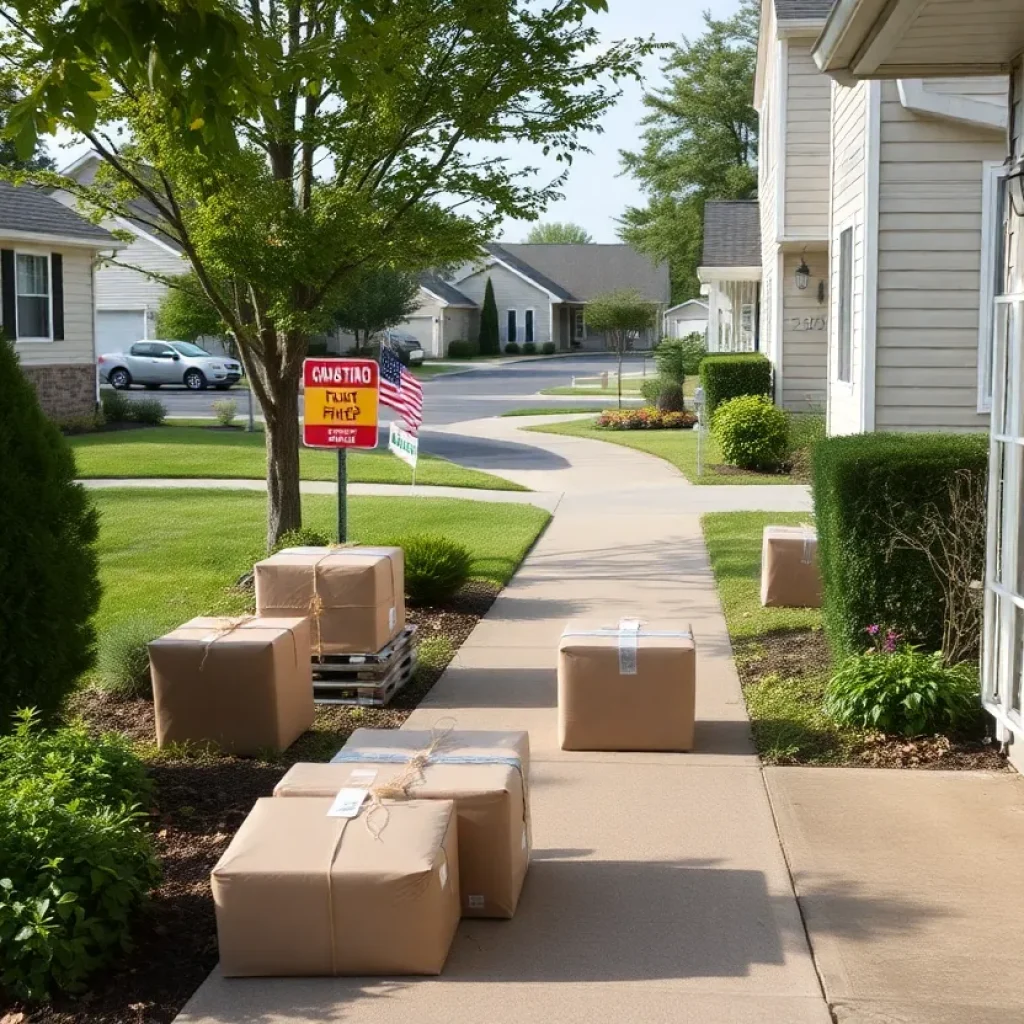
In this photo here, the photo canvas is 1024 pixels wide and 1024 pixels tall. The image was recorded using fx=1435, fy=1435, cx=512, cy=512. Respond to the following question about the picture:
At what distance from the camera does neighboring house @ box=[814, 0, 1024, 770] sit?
6.29 metres

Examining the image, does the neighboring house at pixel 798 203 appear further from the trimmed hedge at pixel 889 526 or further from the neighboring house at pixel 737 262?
the trimmed hedge at pixel 889 526

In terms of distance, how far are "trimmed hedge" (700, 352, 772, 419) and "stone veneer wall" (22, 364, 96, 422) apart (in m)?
11.2

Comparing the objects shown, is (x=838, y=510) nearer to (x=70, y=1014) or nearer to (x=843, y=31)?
(x=843, y=31)

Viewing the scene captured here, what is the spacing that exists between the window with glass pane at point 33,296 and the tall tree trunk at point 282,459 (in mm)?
14994

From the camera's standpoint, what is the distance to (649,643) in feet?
23.1

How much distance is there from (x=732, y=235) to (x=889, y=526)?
78.6 ft

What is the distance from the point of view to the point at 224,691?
23.2 feet

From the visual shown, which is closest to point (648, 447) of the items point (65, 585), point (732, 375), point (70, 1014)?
point (732, 375)

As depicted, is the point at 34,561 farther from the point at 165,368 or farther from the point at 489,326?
the point at 489,326

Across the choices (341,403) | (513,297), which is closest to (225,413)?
(341,403)

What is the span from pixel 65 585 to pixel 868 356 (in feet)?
24.1

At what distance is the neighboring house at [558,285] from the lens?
243 feet

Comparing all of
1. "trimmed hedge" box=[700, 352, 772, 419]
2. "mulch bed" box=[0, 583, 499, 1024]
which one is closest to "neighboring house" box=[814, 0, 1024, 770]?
"mulch bed" box=[0, 583, 499, 1024]

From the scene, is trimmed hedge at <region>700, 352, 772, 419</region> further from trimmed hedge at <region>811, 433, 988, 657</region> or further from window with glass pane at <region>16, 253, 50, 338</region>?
trimmed hedge at <region>811, 433, 988, 657</region>
